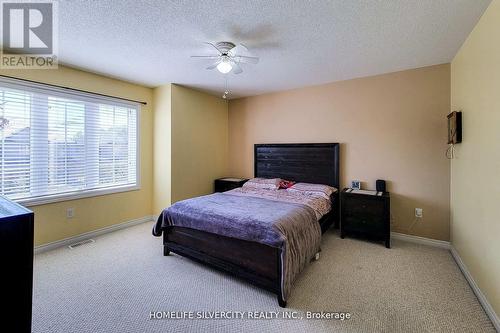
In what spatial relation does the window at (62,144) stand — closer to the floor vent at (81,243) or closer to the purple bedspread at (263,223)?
the floor vent at (81,243)

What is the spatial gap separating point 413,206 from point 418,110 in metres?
1.33

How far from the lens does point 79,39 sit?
232cm

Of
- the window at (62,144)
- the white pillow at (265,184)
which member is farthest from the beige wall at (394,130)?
the window at (62,144)

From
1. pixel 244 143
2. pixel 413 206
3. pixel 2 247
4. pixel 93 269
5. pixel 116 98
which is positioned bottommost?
pixel 93 269

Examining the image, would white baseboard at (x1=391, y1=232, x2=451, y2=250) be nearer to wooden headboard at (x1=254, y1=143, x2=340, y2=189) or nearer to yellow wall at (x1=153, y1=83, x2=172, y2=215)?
wooden headboard at (x1=254, y1=143, x2=340, y2=189)

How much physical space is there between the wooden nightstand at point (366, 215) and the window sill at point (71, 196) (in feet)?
11.2

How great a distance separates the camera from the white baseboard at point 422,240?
2.98 meters

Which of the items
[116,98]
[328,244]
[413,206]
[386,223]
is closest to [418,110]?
[413,206]

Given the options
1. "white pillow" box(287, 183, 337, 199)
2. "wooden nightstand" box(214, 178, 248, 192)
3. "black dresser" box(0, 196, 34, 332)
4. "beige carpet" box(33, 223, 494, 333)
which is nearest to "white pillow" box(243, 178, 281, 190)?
"white pillow" box(287, 183, 337, 199)

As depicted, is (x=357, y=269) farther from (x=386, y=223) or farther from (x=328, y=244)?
(x=386, y=223)

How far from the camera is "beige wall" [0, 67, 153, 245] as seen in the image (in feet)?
9.43

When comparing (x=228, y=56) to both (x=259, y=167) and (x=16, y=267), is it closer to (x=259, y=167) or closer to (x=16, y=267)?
(x=259, y=167)

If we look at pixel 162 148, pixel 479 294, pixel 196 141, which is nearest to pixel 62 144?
pixel 162 148

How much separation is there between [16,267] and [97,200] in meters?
2.93
